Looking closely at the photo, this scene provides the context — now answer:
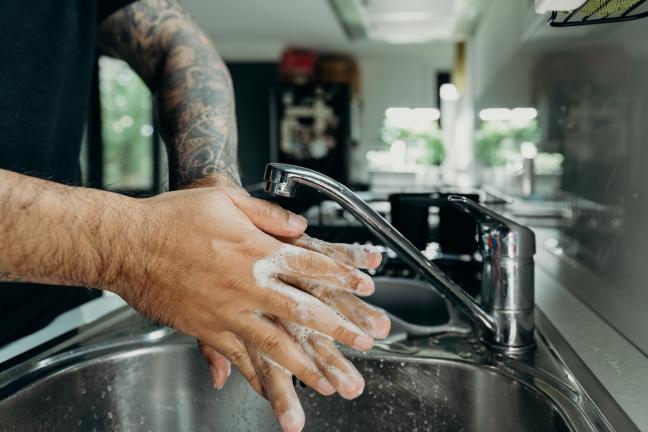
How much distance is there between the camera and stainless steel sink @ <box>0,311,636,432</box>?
717 millimetres

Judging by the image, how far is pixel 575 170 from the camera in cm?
121

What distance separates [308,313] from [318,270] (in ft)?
0.14

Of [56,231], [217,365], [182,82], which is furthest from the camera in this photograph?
[182,82]

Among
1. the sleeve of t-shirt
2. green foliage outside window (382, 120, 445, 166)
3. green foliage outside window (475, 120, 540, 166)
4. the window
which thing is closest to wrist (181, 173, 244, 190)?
the sleeve of t-shirt

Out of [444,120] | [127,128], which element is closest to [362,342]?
[127,128]

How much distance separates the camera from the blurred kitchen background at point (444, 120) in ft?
3.04

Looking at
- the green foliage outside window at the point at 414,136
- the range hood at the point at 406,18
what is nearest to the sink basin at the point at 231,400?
the range hood at the point at 406,18

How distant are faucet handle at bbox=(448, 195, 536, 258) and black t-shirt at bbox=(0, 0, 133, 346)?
0.61 meters

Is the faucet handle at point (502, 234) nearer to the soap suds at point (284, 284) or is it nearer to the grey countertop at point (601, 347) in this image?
the grey countertop at point (601, 347)

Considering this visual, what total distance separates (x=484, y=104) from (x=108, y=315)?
278cm

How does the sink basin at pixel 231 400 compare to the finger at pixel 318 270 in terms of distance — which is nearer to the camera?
the finger at pixel 318 270

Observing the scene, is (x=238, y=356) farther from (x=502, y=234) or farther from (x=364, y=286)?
(x=502, y=234)

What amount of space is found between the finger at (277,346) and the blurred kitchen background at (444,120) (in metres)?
0.23

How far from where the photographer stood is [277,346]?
0.54 metres
